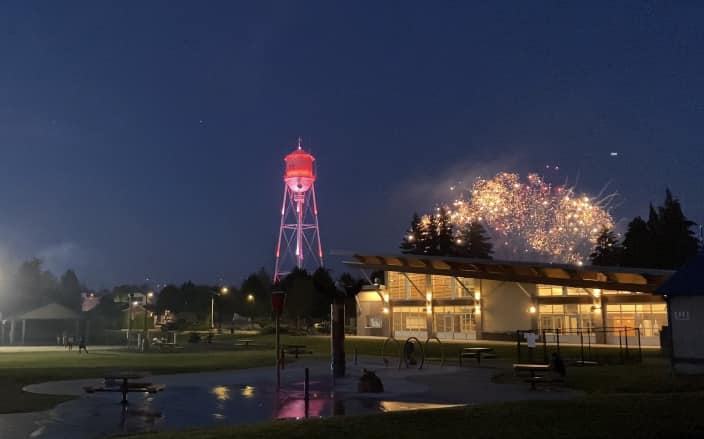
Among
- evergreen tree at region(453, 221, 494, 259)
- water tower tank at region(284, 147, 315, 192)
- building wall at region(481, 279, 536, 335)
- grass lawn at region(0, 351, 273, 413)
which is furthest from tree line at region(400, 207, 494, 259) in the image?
grass lawn at region(0, 351, 273, 413)

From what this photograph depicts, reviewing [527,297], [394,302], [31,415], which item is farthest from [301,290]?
[31,415]

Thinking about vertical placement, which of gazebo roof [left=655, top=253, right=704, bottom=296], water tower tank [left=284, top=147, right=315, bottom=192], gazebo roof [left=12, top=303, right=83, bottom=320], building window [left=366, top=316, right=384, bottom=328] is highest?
water tower tank [left=284, top=147, right=315, bottom=192]

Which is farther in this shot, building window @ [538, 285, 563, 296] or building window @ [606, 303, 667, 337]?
building window @ [538, 285, 563, 296]

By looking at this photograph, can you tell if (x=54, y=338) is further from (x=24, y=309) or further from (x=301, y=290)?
(x=301, y=290)

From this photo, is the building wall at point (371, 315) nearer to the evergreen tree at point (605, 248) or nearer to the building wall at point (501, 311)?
the building wall at point (501, 311)

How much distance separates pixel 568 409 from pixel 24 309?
86.7 metres

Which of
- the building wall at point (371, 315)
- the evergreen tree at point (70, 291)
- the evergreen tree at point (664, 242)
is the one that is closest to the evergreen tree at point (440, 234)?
the evergreen tree at point (664, 242)

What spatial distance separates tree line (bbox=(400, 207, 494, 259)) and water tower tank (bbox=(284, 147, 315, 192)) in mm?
23353

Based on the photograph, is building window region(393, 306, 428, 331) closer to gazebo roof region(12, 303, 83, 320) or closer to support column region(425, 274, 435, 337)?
support column region(425, 274, 435, 337)

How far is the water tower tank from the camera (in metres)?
95.4

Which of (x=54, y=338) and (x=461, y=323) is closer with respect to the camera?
(x=461, y=323)

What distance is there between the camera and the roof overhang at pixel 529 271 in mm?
43344

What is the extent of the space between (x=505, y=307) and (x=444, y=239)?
5049 centimetres

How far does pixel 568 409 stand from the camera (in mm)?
13234
